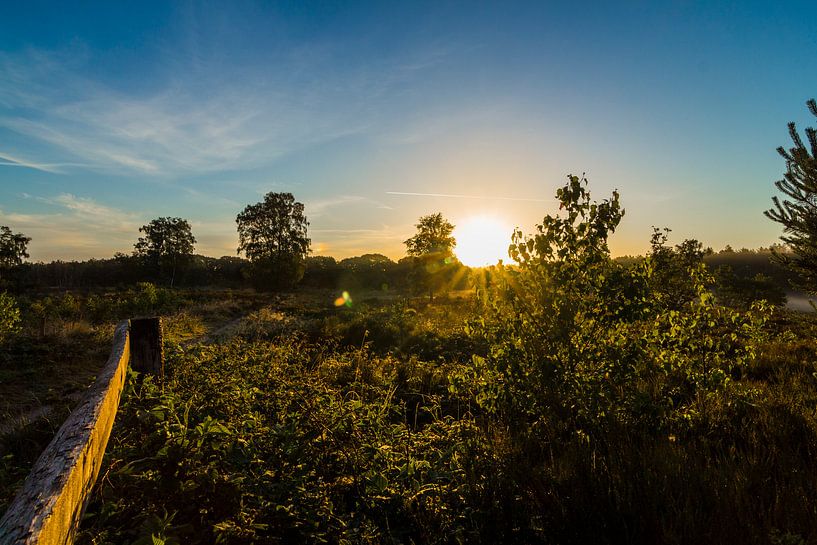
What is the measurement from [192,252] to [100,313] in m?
33.7

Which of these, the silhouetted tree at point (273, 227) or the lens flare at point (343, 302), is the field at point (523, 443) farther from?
the silhouetted tree at point (273, 227)

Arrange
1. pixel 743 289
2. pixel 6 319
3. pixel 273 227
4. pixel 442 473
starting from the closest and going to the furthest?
pixel 442 473 → pixel 6 319 → pixel 743 289 → pixel 273 227

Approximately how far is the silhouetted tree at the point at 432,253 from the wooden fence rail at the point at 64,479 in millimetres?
28760

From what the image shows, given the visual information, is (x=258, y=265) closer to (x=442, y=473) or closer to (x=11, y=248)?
(x=11, y=248)

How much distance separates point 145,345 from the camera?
192 inches

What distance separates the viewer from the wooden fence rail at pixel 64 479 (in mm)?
1281

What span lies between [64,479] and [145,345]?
3.88 m

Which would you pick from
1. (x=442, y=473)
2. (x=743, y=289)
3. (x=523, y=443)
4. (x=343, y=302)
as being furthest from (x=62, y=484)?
(x=343, y=302)

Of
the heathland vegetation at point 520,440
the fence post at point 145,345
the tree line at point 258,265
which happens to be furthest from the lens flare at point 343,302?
the fence post at point 145,345

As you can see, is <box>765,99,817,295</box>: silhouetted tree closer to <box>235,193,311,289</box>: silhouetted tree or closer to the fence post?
the fence post

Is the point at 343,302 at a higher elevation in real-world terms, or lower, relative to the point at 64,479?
lower

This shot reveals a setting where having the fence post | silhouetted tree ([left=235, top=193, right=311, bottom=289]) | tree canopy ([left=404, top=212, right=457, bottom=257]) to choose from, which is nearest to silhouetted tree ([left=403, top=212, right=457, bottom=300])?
tree canopy ([left=404, top=212, right=457, bottom=257])

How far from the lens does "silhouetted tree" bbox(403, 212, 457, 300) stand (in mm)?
32969

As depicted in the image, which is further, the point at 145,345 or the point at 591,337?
the point at 145,345
